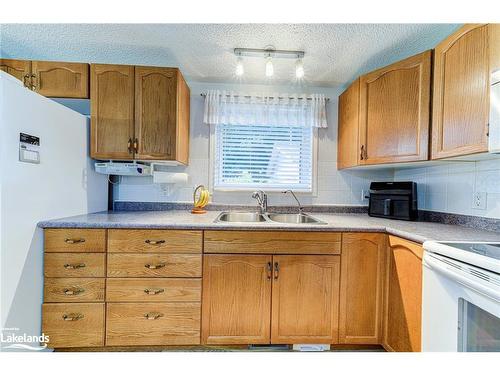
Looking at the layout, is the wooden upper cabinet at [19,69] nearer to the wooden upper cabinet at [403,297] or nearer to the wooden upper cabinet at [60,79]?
the wooden upper cabinet at [60,79]

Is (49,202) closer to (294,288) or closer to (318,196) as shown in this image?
(294,288)

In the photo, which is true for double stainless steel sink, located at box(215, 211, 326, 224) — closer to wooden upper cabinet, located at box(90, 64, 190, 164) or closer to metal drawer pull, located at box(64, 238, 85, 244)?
wooden upper cabinet, located at box(90, 64, 190, 164)

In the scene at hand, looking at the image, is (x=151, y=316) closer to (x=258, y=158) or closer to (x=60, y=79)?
(x=258, y=158)

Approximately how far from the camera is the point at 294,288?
1.53m

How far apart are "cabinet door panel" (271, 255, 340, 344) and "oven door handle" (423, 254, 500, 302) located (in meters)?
0.54

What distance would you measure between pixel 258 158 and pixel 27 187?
169cm

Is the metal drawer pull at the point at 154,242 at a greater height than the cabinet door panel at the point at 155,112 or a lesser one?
lesser

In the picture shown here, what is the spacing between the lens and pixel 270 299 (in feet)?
5.03

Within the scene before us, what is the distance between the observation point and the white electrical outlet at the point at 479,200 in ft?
4.86

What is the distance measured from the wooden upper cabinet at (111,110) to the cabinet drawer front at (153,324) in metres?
1.14

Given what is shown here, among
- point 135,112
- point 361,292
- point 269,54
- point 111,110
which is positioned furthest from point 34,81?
point 361,292

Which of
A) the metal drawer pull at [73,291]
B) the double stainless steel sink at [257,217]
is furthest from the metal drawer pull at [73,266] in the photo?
the double stainless steel sink at [257,217]
